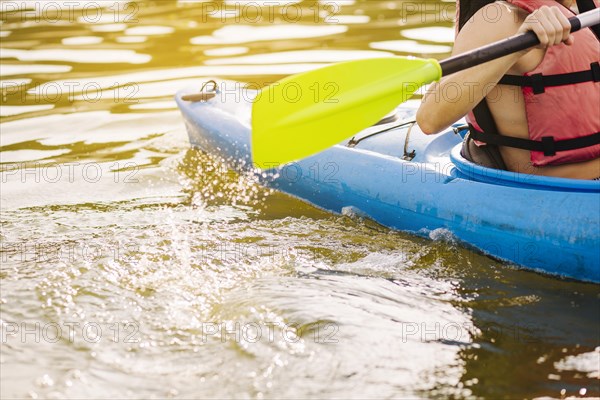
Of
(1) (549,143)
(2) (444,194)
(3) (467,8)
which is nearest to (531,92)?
(1) (549,143)

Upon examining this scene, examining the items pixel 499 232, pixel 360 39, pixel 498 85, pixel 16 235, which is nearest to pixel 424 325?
pixel 499 232

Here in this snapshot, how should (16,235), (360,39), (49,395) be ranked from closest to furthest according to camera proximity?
(49,395), (16,235), (360,39)

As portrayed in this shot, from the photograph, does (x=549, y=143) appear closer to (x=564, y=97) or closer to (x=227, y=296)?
(x=564, y=97)

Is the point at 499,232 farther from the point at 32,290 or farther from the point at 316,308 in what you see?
the point at 32,290

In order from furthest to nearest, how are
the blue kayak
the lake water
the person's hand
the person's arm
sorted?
1. the blue kayak
2. the person's arm
3. the person's hand
4. the lake water

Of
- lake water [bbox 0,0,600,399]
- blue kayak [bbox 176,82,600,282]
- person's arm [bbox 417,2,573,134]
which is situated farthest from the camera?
blue kayak [bbox 176,82,600,282]

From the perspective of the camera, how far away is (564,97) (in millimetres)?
2820

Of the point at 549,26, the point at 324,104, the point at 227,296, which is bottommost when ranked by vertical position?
the point at 227,296

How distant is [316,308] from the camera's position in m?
2.79

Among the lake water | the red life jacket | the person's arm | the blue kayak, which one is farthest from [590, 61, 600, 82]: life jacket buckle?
the lake water

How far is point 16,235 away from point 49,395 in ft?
4.31

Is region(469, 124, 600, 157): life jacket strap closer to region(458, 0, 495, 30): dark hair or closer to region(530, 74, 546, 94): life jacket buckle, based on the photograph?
region(530, 74, 546, 94): life jacket buckle

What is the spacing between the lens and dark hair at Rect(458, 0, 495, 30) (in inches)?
109

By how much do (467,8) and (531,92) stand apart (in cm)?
33
